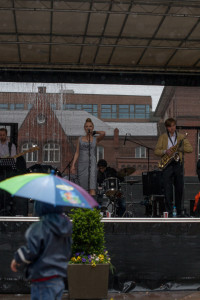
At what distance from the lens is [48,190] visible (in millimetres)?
4047

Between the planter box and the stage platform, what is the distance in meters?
0.64

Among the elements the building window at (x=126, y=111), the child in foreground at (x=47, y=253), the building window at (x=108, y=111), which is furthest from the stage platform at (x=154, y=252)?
the building window at (x=126, y=111)

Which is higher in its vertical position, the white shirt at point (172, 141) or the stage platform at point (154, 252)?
the white shirt at point (172, 141)

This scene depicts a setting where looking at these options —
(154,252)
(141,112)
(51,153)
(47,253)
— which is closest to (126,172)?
(51,153)

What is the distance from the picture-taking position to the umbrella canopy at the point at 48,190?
13.0 ft

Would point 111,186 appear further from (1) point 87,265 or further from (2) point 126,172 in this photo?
(1) point 87,265

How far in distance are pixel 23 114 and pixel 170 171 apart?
15.1 feet

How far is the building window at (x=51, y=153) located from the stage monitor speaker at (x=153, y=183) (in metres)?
2.37

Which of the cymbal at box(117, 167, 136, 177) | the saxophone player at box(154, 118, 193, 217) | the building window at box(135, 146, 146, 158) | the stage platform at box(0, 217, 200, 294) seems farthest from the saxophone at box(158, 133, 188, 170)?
the building window at box(135, 146, 146, 158)

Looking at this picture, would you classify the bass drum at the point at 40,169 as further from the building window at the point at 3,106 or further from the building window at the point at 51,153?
the building window at the point at 3,106

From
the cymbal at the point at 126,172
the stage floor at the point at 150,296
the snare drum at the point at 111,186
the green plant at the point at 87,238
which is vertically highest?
the cymbal at the point at 126,172

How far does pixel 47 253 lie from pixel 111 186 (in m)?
7.15

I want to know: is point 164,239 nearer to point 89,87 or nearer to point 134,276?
point 134,276

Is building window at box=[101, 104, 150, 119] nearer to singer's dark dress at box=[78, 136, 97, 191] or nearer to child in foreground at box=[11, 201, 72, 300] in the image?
singer's dark dress at box=[78, 136, 97, 191]
